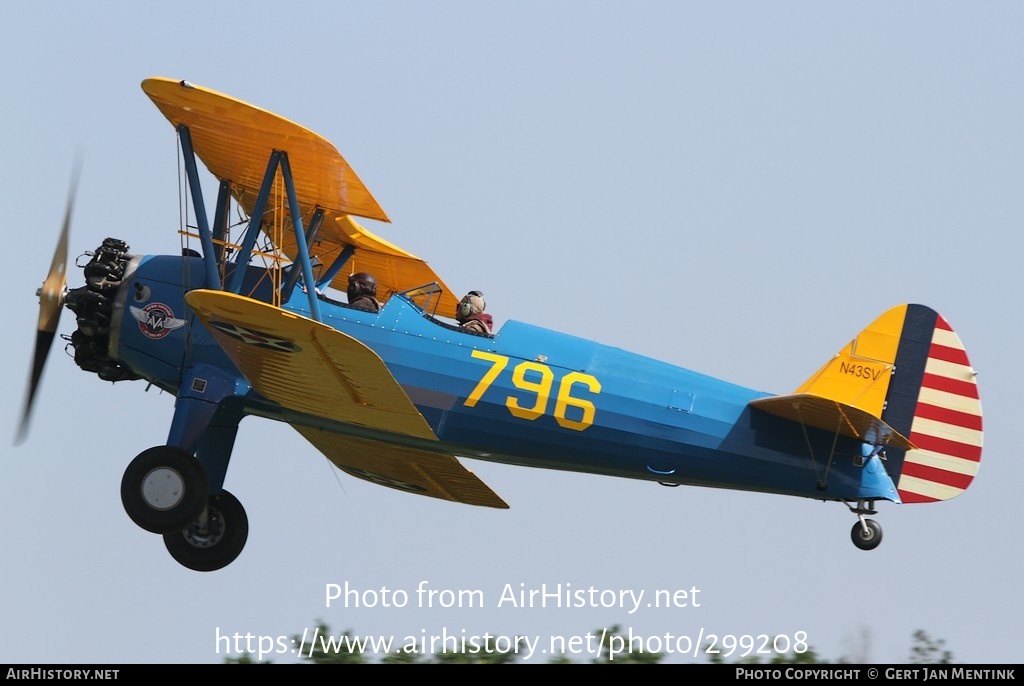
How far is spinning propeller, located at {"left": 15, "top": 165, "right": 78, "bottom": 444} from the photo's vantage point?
10.8 metres

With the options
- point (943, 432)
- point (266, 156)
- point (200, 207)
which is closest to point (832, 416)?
point (943, 432)

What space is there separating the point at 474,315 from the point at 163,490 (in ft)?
7.91

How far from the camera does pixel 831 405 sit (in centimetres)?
1048

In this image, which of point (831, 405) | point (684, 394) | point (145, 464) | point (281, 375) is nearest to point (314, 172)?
point (281, 375)

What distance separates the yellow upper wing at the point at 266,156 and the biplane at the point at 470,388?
20 mm

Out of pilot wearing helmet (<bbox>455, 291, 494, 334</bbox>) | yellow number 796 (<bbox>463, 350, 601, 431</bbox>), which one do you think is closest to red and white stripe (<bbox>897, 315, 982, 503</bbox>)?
yellow number 796 (<bbox>463, 350, 601, 431</bbox>)

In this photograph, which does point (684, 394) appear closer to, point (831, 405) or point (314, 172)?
point (831, 405)

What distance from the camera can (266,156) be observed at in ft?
35.0

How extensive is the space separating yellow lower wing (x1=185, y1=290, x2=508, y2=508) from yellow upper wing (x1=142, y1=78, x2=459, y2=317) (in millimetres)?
870

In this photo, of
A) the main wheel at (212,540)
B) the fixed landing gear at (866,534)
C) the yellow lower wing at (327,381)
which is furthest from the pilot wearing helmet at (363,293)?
the fixed landing gear at (866,534)

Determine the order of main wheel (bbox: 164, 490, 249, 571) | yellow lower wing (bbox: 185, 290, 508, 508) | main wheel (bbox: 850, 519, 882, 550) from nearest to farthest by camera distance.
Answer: yellow lower wing (bbox: 185, 290, 508, 508), main wheel (bbox: 850, 519, 882, 550), main wheel (bbox: 164, 490, 249, 571)

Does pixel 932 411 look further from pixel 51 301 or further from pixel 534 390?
pixel 51 301

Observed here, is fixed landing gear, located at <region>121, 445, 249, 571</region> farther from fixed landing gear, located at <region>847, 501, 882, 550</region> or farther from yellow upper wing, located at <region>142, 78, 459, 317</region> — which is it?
fixed landing gear, located at <region>847, 501, 882, 550</region>
